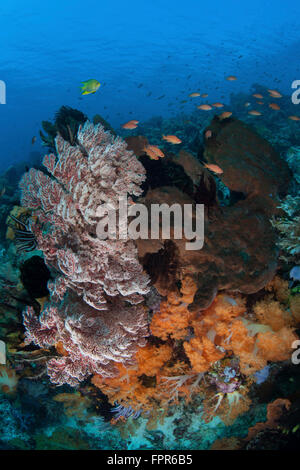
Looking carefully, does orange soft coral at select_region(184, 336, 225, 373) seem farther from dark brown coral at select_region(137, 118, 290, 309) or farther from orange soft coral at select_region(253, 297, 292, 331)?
orange soft coral at select_region(253, 297, 292, 331)

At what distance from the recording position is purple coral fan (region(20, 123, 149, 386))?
342 centimetres

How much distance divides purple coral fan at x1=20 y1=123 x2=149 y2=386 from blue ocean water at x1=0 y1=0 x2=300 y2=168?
52.4 metres

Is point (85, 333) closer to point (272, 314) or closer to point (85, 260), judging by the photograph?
point (85, 260)

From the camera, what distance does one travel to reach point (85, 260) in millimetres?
3471

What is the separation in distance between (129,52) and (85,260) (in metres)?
69.3

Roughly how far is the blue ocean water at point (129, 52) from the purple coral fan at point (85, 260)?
52362mm

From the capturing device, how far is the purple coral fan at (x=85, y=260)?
342cm

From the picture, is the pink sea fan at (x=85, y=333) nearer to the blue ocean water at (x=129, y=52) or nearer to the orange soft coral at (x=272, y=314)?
the orange soft coral at (x=272, y=314)

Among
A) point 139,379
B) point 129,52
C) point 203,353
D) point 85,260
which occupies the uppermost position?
point 129,52

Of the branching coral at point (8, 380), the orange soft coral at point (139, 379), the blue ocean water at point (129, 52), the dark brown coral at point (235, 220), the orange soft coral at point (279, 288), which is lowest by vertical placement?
the branching coral at point (8, 380)

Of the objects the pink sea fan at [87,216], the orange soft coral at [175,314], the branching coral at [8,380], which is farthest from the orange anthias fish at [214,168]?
the branching coral at [8,380]

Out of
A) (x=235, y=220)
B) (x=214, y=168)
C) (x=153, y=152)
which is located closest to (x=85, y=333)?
(x=235, y=220)
